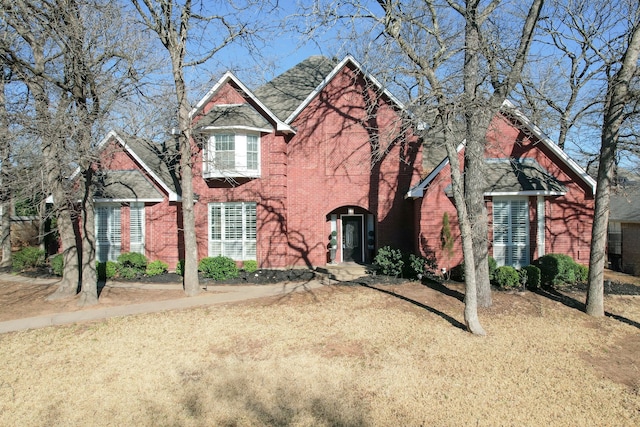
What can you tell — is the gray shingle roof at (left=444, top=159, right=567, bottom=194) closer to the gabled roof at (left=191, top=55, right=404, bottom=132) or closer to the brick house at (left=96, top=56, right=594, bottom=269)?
the brick house at (left=96, top=56, right=594, bottom=269)

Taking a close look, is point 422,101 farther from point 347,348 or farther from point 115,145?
point 115,145

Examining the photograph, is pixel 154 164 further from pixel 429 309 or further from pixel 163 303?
pixel 429 309

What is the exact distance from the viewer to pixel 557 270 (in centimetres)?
1302

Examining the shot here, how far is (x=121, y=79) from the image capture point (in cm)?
1132

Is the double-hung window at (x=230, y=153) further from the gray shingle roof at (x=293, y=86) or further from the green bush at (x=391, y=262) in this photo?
the green bush at (x=391, y=262)

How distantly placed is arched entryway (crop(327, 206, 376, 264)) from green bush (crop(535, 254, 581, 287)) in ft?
22.5

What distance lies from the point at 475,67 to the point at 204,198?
449 inches

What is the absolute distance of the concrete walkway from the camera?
9773 mm

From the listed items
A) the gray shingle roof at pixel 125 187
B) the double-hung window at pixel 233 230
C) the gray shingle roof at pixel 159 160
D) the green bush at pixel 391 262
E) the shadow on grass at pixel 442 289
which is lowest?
the shadow on grass at pixel 442 289

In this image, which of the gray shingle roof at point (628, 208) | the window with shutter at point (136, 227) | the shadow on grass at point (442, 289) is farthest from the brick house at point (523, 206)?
the window with shutter at point (136, 227)

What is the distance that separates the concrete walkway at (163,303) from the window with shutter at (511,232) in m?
6.94

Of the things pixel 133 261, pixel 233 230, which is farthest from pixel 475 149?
pixel 133 261

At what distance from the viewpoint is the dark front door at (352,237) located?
18.3 meters

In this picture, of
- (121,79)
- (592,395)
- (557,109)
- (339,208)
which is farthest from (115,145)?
(557,109)
